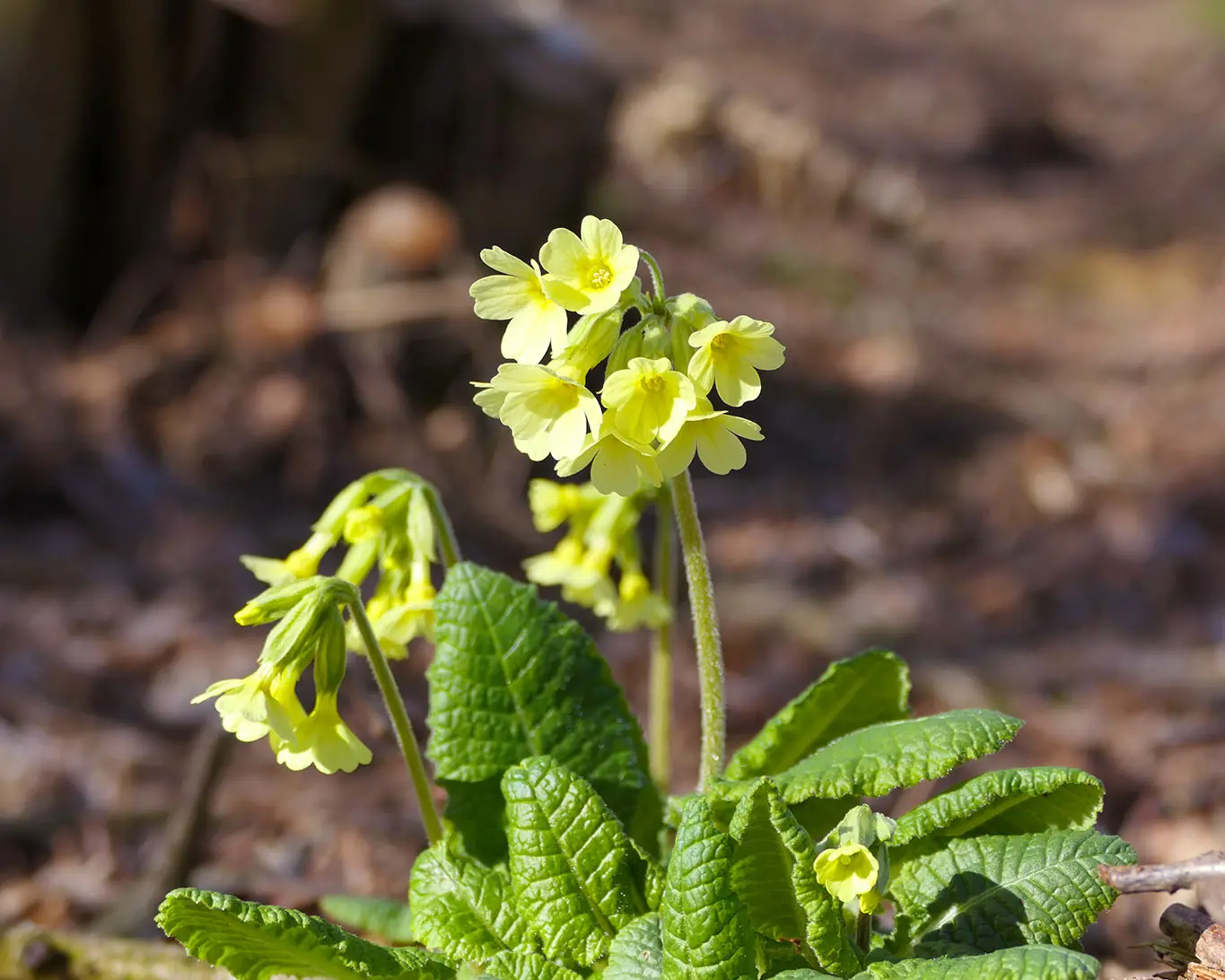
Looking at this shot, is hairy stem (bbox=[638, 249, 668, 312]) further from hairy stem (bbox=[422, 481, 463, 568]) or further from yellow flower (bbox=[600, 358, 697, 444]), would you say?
hairy stem (bbox=[422, 481, 463, 568])

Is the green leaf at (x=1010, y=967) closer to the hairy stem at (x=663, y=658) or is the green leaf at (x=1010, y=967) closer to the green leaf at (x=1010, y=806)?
the green leaf at (x=1010, y=806)

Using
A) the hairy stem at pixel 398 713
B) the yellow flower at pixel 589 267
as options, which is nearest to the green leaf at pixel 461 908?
the hairy stem at pixel 398 713

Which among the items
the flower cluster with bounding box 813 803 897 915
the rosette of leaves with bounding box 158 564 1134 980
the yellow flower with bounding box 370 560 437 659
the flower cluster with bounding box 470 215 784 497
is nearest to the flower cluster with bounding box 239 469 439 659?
the yellow flower with bounding box 370 560 437 659

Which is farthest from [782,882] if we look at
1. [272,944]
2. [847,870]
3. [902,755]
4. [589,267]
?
[589,267]

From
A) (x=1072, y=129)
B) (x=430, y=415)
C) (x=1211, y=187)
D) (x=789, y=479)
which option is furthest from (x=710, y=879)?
(x=1072, y=129)

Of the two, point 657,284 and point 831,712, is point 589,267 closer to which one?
point 657,284

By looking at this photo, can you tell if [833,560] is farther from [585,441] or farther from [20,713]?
[585,441]

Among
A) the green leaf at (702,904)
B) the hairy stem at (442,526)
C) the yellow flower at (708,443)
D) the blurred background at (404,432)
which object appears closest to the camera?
the green leaf at (702,904)
